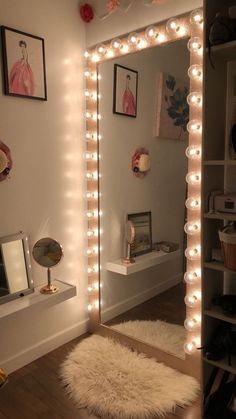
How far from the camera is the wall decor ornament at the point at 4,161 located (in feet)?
6.24

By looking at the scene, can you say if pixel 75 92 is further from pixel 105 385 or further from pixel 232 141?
pixel 105 385

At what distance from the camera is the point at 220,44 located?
1.48 metres

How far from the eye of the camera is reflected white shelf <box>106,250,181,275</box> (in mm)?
2152

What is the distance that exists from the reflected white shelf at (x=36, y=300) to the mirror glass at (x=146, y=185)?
41 cm

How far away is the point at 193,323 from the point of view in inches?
75.8

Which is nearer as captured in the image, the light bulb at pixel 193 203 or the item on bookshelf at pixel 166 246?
the light bulb at pixel 193 203

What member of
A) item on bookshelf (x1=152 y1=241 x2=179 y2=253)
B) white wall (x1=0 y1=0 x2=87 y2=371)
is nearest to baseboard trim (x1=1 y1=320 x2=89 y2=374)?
white wall (x1=0 y1=0 x2=87 y2=371)

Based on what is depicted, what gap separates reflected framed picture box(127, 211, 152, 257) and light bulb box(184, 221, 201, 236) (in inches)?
14.0

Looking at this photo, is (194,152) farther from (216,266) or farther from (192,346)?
(192,346)

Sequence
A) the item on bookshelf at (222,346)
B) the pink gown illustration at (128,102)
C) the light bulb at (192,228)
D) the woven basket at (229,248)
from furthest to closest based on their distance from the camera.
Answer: the pink gown illustration at (128,102)
the light bulb at (192,228)
the item on bookshelf at (222,346)
the woven basket at (229,248)

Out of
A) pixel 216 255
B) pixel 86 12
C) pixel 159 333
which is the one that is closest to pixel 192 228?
pixel 216 255

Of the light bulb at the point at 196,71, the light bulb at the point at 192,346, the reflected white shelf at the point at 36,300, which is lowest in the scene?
the light bulb at the point at 192,346

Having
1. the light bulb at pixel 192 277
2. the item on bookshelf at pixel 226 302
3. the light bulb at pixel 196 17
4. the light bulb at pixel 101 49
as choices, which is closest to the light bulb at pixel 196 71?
the light bulb at pixel 196 17

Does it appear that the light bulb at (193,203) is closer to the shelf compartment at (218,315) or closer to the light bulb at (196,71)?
the shelf compartment at (218,315)
